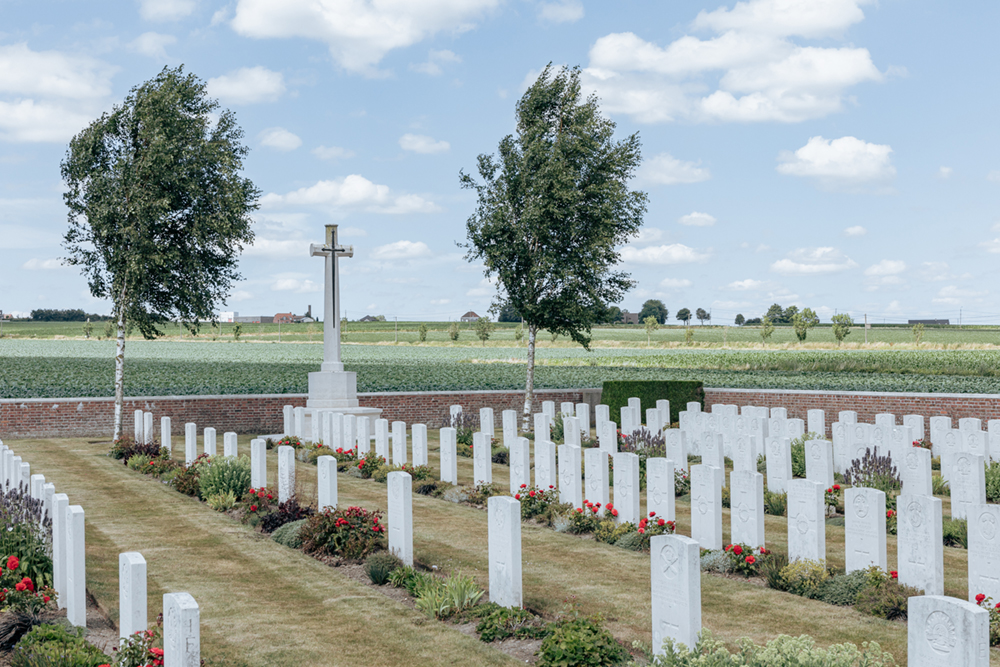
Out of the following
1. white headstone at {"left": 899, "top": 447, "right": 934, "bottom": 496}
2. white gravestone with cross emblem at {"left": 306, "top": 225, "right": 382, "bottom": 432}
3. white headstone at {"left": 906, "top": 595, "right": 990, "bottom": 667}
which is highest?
white gravestone with cross emblem at {"left": 306, "top": 225, "right": 382, "bottom": 432}

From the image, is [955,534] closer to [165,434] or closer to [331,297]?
[165,434]

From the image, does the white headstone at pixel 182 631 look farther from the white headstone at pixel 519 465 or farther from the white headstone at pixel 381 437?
the white headstone at pixel 381 437

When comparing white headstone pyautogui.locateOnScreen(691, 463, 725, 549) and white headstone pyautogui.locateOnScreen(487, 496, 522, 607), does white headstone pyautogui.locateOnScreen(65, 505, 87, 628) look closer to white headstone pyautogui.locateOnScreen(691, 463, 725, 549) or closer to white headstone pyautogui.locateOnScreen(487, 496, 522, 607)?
white headstone pyautogui.locateOnScreen(487, 496, 522, 607)

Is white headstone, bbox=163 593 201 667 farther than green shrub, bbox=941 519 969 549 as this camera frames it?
No

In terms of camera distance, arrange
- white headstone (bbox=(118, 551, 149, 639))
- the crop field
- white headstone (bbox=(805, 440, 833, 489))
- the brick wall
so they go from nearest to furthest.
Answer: white headstone (bbox=(118, 551, 149, 639)), white headstone (bbox=(805, 440, 833, 489)), the brick wall, the crop field

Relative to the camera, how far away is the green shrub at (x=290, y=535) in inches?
397

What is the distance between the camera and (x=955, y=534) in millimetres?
10391

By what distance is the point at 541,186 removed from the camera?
850 inches

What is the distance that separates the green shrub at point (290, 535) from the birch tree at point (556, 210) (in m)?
12.4

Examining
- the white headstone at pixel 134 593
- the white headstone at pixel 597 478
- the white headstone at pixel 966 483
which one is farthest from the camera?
the white headstone at pixel 597 478

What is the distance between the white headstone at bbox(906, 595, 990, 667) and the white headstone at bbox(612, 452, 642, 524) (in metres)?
5.77

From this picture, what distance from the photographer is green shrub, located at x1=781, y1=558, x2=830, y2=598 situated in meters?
8.13

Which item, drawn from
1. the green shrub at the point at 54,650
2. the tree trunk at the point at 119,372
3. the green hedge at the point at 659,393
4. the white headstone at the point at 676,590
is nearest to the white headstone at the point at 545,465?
the white headstone at the point at 676,590

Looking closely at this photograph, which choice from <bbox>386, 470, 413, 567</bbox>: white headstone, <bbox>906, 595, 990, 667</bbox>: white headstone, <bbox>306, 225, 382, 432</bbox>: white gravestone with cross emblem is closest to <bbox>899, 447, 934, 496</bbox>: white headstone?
<bbox>386, 470, 413, 567</bbox>: white headstone
